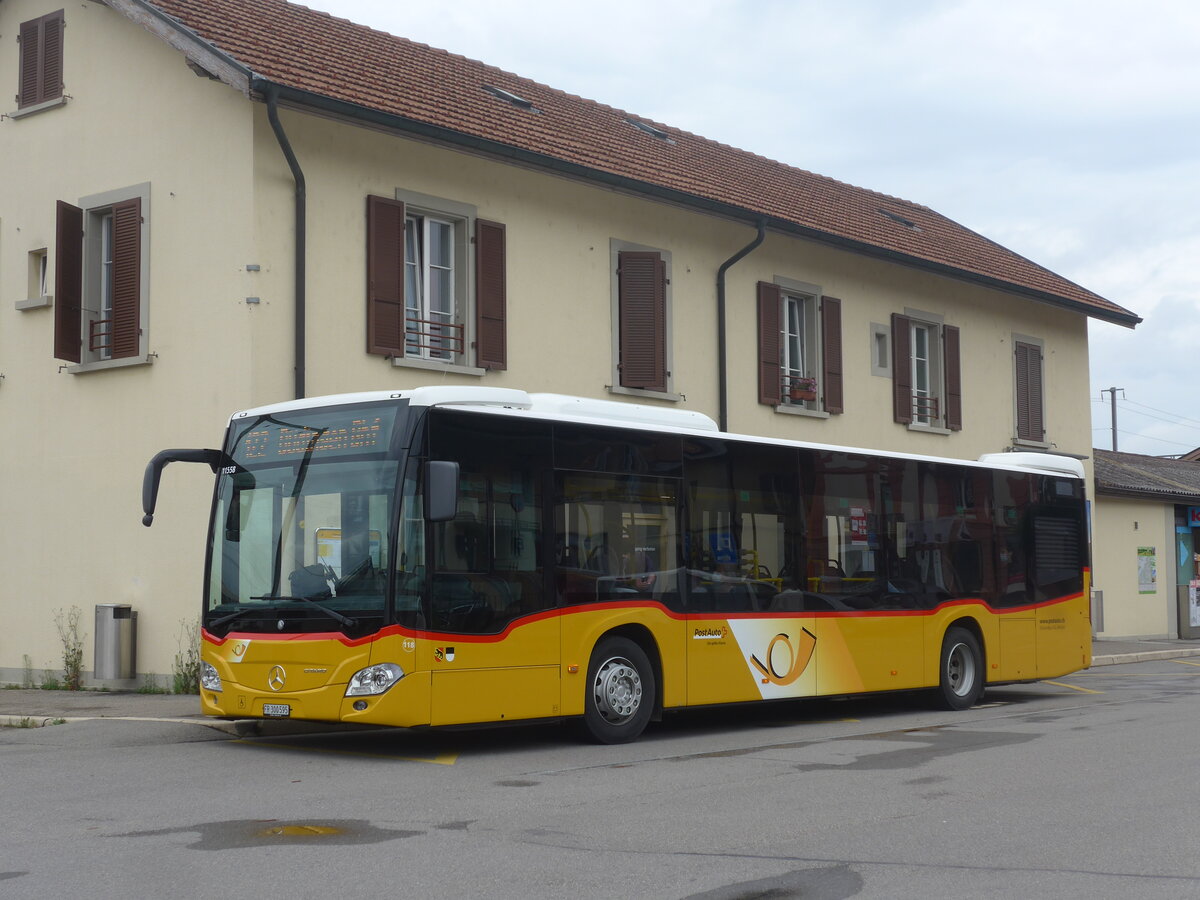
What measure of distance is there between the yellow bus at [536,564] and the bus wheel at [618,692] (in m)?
0.02

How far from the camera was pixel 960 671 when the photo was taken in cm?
1591

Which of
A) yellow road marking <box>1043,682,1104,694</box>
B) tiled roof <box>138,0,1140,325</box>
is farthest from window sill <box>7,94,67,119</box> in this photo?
yellow road marking <box>1043,682,1104,694</box>

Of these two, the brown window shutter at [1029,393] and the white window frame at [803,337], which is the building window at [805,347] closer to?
the white window frame at [803,337]

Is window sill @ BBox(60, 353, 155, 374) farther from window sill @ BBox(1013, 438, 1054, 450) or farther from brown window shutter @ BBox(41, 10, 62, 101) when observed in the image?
window sill @ BBox(1013, 438, 1054, 450)

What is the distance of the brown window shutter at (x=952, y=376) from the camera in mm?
25734

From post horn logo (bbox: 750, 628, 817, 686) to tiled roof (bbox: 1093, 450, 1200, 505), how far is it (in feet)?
57.4

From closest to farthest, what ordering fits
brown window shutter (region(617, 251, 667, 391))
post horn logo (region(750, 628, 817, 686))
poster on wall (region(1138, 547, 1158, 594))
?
post horn logo (region(750, 628, 817, 686)) → brown window shutter (region(617, 251, 667, 391)) → poster on wall (region(1138, 547, 1158, 594))

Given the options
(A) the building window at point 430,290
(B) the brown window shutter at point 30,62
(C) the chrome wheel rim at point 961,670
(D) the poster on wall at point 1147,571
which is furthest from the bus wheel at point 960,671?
(D) the poster on wall at point 1147,571

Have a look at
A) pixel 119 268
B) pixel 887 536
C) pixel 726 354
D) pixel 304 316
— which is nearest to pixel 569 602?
pixel 887 536

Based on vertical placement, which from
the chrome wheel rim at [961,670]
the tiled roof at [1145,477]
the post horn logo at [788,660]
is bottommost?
the chrome wheel rim at [961,670]

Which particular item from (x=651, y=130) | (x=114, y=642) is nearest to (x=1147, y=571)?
(x=651, y=130)

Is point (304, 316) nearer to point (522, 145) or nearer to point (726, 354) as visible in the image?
point (522, 145)

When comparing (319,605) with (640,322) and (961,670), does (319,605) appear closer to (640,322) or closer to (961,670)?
(961,670)

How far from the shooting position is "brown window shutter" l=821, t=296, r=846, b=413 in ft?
75.8
